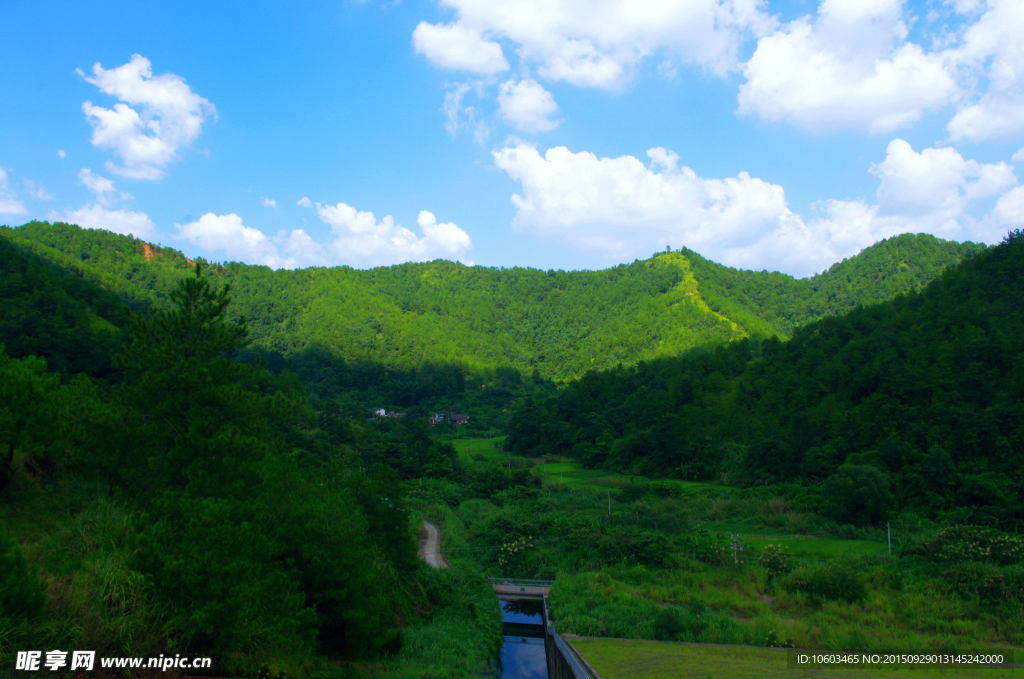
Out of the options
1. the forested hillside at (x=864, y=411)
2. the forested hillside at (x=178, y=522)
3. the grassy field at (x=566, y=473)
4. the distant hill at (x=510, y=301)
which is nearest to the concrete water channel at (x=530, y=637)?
the forested hillside at (x=178, y=522)

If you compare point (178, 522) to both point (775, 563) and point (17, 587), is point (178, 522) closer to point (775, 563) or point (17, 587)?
point (17, 587)

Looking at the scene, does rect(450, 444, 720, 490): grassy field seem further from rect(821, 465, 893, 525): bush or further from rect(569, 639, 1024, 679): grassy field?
rect(569, 639, 1024, 679): grassy field

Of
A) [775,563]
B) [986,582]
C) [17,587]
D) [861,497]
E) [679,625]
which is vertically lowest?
[679,625]

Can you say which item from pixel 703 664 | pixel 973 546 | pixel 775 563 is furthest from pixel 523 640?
pixel 973 546

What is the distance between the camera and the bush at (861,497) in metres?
29.6

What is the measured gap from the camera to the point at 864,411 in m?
40.4

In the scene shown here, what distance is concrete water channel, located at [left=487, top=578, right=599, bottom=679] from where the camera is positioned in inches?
670

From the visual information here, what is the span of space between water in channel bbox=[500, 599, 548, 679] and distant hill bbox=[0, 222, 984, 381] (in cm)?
7589

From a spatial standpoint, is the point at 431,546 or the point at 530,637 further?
the point at 431,546

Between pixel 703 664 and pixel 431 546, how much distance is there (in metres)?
20.7

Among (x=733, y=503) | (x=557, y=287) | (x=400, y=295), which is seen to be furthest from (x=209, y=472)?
(x=557, y=287)

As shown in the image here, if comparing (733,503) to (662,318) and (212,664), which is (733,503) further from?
(662,318)

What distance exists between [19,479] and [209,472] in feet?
13.1

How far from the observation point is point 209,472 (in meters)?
11.4
